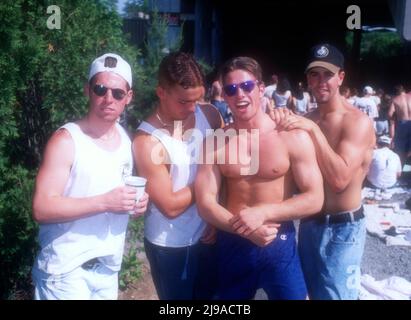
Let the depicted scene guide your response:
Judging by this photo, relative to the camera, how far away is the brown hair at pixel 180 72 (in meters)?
2.46

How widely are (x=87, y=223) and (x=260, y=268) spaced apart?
929mm

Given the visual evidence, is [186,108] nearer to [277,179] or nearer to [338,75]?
[277,179]

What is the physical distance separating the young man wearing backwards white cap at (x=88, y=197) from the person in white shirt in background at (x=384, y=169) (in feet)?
→ 17.7

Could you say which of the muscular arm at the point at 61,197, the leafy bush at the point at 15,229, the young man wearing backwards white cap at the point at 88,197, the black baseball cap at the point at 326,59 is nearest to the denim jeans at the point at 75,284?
the young man wearing backwards white cap at the point at 88,197

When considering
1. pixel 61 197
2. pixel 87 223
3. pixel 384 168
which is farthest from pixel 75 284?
pixel 384 168

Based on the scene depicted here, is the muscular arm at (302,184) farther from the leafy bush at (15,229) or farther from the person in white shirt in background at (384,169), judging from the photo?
the person in white shirt in background at (384,169)

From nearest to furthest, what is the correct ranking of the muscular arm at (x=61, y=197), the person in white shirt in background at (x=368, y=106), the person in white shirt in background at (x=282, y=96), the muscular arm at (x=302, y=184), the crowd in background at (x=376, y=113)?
the muscular arm at (x=61, y=197), the muscular arm at (x=302, y=184), the crowd in background at (x=376, y=113), the person in white shirt in background at (x=368, y=106), the person in white shirt in background at (x=282, y=96)

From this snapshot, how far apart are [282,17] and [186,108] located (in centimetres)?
2189

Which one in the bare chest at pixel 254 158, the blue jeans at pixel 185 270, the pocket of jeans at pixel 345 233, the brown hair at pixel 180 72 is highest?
the brown hair at pixel 180 72

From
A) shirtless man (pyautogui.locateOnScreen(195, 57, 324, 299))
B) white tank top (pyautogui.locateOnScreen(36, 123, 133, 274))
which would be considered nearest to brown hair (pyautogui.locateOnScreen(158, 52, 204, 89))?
shirtless man (pyautogui.locateOnScreen(195, 57, 324, 299))

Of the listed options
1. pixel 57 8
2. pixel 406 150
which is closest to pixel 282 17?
pixel 406 150

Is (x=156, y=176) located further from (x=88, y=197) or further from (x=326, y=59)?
(x=326, y=59)

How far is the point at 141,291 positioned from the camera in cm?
421

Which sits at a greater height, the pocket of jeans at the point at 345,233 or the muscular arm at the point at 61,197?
the muscular arm at the point at 61,197
